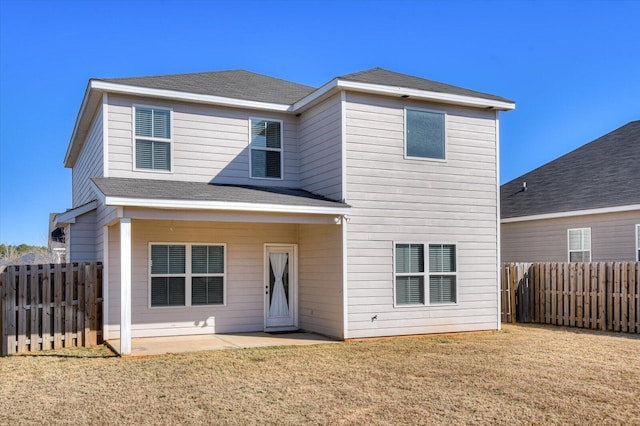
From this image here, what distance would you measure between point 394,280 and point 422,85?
4496 millimetres

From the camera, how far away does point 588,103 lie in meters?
23.1

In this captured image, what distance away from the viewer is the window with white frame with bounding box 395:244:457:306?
12125mm

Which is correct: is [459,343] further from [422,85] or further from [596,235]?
[596,235]

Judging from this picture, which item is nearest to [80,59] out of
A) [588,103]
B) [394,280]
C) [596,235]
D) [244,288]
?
[244,288]

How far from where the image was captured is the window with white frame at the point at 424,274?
1212 centimetres

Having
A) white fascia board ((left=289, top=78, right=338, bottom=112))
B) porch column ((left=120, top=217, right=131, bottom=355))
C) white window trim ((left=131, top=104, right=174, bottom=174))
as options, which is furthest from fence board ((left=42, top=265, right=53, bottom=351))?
white fascia board ((left=289, top=78, right=338, bottom=112))

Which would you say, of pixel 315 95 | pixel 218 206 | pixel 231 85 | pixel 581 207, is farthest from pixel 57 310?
pixel 581 207

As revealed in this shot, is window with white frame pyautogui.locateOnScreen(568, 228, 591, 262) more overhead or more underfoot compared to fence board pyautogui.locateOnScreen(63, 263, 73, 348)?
more overhead

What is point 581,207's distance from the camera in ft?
56.4

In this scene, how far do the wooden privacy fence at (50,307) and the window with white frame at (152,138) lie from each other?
2447 millimetres

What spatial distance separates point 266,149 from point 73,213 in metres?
4.50

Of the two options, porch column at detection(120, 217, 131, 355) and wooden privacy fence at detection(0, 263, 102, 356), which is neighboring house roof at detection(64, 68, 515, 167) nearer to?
porch column at detection(120, 217, 131, 355)

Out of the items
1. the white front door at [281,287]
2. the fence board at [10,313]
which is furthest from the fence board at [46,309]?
the white front door at [281,287]

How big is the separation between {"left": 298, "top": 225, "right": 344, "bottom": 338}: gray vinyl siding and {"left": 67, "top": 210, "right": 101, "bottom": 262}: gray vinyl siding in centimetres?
473
